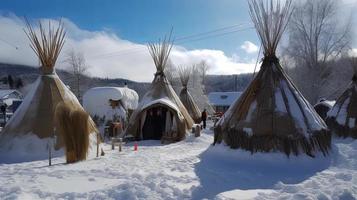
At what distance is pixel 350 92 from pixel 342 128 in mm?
1619

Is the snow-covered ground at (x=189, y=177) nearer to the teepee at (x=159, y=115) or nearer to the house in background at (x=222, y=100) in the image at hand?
the teepee at (x=159, y=115)

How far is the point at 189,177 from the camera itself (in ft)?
22.8

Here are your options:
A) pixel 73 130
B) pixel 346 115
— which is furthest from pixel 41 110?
pixel 346 115

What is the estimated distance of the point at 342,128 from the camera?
46.3 ft

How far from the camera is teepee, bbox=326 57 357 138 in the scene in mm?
13914

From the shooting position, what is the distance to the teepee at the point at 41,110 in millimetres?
10202

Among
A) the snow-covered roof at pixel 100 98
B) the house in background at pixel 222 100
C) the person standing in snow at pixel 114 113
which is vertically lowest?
the person standing in snow at pixel 114 113

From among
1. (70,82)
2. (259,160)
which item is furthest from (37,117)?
(70,82)

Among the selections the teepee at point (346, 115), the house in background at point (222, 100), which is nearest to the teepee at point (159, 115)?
the teepee at point (346, 115)

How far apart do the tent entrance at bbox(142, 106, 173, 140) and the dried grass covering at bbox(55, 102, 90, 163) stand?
6206 millimetres

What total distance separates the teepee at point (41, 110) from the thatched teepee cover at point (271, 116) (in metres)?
4.30

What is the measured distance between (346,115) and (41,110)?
1158 centimetres

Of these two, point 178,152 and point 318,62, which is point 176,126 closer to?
point 178,152

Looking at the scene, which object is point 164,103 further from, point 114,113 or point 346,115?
point 346,115
